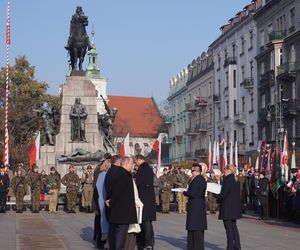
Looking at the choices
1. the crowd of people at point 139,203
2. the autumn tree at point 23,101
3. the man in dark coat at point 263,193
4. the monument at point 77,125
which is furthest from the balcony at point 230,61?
the crowd of people at point 139,203

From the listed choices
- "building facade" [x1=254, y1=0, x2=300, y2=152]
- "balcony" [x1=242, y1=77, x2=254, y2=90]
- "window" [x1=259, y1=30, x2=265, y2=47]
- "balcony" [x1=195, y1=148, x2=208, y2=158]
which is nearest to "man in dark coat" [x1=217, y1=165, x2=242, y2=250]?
"building facade" [x1=254, y1=0, x2=300, y2=152]

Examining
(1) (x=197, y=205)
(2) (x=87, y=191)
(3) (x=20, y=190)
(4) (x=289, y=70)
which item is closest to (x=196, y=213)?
(1) (x=197, y=205)

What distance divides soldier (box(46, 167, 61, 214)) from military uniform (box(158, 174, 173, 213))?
379 centimetres

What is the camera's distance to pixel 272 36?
5466cm

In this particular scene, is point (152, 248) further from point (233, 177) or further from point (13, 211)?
point (13, 211)

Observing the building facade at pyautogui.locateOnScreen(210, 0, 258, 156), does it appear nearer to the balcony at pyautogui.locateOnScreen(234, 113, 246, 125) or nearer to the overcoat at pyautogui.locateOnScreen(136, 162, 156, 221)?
the balcony at pyautogui.locateOnScreen(234, 113, 246, 125)

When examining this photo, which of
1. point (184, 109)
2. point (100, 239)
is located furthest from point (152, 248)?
point (184, 109)

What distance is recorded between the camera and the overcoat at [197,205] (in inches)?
451

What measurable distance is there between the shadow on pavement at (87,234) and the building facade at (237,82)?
4507cm

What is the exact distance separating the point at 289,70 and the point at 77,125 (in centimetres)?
2746

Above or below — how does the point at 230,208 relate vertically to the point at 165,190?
below

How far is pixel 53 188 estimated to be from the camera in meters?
22.6

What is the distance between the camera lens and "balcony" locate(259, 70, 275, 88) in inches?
2169

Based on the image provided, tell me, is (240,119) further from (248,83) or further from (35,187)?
(35,187)
